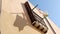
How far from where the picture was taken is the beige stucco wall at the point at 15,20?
7.74 ft

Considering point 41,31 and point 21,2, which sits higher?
point 21,2

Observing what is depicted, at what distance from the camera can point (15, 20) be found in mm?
2613

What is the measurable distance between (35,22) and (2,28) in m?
0.82

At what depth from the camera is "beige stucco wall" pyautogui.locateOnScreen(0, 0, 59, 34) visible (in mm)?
2358

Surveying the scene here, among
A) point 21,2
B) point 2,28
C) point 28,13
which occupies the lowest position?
point 2,28

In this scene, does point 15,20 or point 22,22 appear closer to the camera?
point 15,20

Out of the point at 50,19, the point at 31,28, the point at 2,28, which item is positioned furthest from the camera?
the point at 50,19

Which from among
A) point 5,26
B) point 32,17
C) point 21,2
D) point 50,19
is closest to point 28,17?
point 32,17

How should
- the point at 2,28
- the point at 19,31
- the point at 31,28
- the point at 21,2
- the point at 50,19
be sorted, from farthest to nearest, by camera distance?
the point at 50,19 < the point at 21,2 < the point at 31,28 < the point at 19,31 < the point at 2,28

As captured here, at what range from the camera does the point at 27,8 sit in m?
3.11

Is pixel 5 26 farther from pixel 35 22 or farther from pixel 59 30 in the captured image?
pixel 59 30

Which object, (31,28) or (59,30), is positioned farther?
(59,30)

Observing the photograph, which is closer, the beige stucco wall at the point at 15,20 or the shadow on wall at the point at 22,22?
the beige stucco wall at the point at 15,20

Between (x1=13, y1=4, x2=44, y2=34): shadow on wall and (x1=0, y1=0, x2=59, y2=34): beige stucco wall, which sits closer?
(x1=0, y1=0, x2=59, y2=34): beige stucco wall
